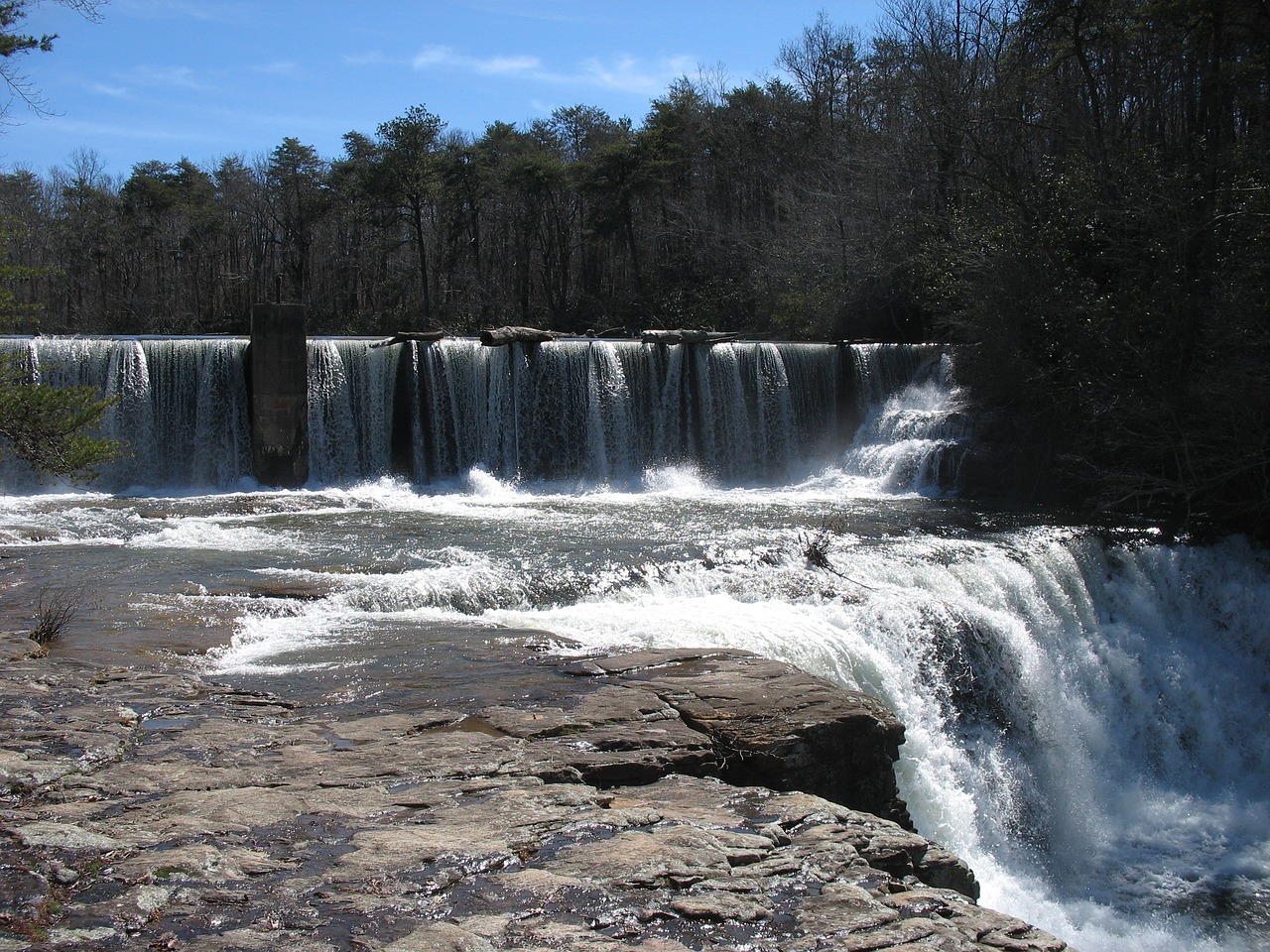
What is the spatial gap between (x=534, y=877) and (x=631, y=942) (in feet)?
1.56

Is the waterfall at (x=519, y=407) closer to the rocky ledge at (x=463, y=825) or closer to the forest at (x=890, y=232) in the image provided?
the forest at (x=890, y=232)

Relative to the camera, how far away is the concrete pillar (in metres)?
15.7

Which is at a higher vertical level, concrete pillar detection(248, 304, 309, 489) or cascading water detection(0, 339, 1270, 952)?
concrete pillar detection(248, 304, 309, 489)

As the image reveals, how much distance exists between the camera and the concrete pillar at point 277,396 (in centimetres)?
1566

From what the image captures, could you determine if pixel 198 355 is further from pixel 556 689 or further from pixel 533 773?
pixel 533 773

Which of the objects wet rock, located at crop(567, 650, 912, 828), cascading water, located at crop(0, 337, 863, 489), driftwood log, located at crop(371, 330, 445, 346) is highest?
driftwood log, located at crop(371, 330, 445, 346)

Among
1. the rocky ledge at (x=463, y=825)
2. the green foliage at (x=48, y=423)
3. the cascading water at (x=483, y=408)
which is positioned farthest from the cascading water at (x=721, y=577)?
the green foliage at (x=48, y=423)

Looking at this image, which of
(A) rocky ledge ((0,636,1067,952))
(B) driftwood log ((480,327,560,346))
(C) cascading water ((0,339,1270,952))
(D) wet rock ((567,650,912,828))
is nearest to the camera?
(A) rocky ledge ((0,636,1067,952))

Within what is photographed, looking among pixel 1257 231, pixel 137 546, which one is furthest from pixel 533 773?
pixel 1257 231

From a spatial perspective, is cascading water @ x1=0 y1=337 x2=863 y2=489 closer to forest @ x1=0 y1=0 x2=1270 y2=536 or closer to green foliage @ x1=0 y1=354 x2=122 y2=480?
forest @ x1=0 y1=0 x2=1270 y2=536

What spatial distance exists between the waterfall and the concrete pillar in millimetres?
322

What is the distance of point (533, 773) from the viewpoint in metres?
4.41

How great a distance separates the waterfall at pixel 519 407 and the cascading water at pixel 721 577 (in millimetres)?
51

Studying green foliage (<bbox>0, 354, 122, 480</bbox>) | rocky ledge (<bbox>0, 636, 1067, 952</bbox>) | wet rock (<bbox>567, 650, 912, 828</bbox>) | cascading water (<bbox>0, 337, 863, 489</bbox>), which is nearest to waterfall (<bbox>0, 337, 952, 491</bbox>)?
cascading water (<bbox>0, 337, 863, 489</bbox>)
